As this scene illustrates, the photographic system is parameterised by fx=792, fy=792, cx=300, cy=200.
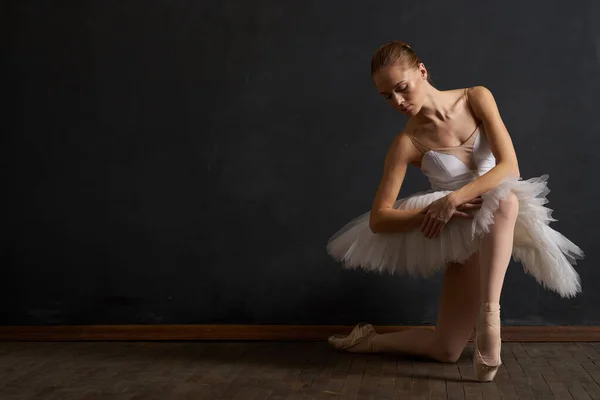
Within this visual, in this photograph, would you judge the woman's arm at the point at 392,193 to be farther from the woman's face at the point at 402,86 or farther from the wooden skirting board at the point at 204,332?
the wooden skirting board at the point at 204,332

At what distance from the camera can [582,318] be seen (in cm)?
313

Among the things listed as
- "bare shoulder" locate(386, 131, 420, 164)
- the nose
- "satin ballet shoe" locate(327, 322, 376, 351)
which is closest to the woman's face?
the nose

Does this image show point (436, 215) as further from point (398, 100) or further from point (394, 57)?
point (394, 57)

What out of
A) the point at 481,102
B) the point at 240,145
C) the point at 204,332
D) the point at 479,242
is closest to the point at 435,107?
the point at 481,102

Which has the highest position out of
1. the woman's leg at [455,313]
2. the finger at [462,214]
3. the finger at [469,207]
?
the finger at [469,207]

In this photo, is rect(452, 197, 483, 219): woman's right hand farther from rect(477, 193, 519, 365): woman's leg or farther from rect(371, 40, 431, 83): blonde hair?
rect(371, 40, 431, 83): blonde hair

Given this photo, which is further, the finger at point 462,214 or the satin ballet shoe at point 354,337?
the satin ballet shoe at point 354,337

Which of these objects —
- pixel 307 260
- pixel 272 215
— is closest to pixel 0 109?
pixel 272 215

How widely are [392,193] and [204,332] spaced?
43.3 inches

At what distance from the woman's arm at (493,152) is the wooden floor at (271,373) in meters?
0.58

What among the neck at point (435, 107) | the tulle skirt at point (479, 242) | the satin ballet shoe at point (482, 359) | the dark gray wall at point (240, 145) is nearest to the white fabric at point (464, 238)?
the tulle skirt at point (479, 242)

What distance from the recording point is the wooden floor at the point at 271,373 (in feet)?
7.68

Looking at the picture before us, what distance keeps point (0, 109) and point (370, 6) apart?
1625 mm

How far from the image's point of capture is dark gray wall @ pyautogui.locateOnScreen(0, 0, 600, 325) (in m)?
3.14
